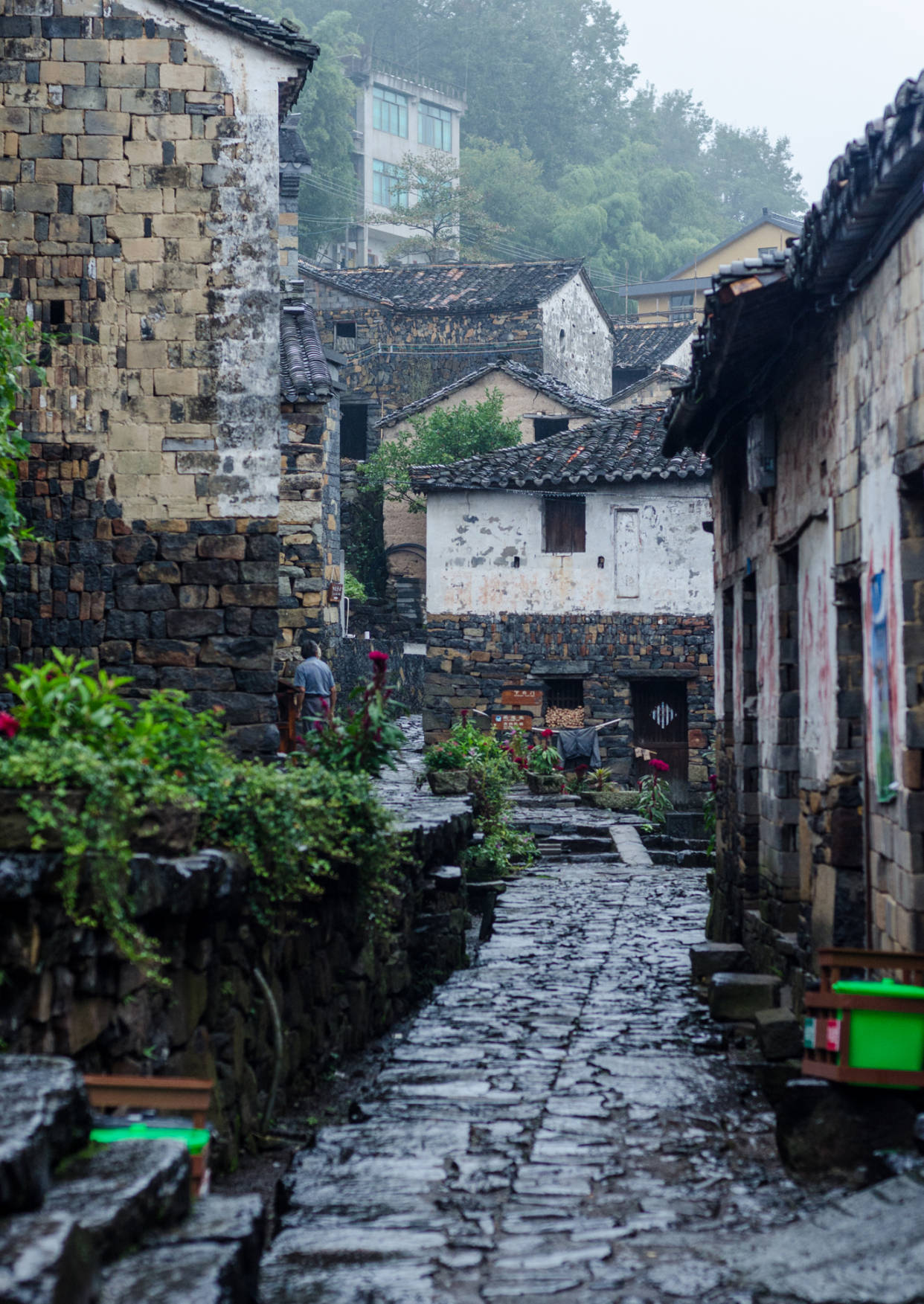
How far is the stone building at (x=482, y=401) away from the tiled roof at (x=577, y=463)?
19.5ft

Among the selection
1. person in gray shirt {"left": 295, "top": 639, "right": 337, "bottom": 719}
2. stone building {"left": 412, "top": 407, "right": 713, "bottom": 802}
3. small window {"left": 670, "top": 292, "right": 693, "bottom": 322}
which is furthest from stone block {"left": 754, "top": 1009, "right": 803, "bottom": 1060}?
small window {"left": 670, "top": 292, "right": 693, "bottom": 322}

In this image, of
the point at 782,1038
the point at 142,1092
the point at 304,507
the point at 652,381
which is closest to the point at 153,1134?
the point at 142,1092

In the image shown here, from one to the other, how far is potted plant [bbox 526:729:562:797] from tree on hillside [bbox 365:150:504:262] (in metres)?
28.9

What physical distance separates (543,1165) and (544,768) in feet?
53.4

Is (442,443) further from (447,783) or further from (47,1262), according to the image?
(47,1262)

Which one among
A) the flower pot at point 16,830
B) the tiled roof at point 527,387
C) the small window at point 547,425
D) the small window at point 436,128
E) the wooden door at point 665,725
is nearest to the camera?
the flower pot at point 16,830

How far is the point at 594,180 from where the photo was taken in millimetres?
54781

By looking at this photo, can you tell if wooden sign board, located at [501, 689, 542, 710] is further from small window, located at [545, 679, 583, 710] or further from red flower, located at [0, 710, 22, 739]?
red flower, located at [0, 710, 22, 739]

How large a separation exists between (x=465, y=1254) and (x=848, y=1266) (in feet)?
3.84

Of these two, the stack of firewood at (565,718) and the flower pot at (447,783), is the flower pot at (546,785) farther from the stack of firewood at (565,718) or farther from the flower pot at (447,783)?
the flower pot at (447,783)

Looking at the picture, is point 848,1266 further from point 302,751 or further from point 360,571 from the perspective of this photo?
point 360,571

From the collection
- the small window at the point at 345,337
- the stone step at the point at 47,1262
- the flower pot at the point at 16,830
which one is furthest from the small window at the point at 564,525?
the stone step at the point at 47,1262

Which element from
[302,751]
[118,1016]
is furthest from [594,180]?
[118,1016]

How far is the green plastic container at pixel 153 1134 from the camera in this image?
371 cm
